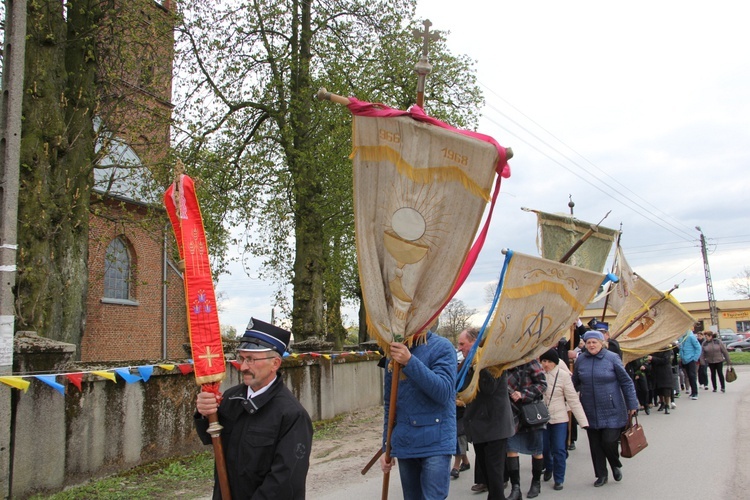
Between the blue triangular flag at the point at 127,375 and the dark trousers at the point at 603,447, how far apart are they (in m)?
5.53

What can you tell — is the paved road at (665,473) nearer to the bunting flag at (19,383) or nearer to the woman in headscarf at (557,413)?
the woman in headscarf at (557,413)

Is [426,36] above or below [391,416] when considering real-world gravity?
above

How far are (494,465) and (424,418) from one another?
1.96 meters

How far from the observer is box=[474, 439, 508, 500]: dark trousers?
565cm

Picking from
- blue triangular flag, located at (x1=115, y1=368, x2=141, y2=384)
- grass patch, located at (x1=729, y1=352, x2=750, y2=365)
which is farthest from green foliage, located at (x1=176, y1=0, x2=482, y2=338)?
grass patch, located at (x1=729, y1=352, x2=750, y2=365)

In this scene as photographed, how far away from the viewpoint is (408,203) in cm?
427

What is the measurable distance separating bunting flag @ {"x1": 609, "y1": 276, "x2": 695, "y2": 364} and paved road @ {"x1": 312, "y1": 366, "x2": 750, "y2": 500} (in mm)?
1493

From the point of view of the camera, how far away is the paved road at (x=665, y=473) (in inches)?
279

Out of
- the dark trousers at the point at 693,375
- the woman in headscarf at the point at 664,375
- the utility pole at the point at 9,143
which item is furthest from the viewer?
the dark trousers at the point at 693,375

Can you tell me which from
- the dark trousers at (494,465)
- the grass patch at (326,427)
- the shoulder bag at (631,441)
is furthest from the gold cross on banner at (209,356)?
the grass patch at (326,427)

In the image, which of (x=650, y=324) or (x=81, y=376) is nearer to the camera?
(x=81, y=376)

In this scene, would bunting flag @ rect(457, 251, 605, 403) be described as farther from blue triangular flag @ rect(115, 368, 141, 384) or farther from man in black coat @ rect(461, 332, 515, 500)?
blue triangular flag @ rect(115, 368, 141, 384)

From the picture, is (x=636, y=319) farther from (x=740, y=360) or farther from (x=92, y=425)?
(x=740, y=360)

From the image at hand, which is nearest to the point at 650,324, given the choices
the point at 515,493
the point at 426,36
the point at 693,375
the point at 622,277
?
the point at 622,277
